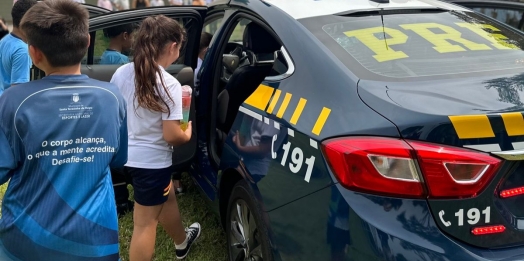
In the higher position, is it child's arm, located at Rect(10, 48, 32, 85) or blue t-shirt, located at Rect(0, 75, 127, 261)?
blue t-shirt, located at Rect(0, 75, 127, 261)

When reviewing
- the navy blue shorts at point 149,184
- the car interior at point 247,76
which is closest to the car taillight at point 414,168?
the navy blue shorts at point 149,184

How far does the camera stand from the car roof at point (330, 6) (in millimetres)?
2232

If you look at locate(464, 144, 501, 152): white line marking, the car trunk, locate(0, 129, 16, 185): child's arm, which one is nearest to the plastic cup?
locate(0, 129, 16, 185): child's arm

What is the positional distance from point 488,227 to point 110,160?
4.01 ft

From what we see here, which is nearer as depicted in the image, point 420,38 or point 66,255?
point 66,255

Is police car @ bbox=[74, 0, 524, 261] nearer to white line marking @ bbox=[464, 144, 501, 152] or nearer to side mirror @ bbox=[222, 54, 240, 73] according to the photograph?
white line marking @ bbox=[464, 144, 501, 152]

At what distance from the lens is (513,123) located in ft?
4.85

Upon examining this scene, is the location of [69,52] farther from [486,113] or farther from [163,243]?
[163,243]

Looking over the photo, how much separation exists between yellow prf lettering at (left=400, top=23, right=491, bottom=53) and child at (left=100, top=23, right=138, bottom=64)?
1691mm

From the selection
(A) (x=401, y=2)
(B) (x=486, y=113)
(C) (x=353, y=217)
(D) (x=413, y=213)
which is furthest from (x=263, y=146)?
(A) (x=401, y=2)

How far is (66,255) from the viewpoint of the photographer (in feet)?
5.12

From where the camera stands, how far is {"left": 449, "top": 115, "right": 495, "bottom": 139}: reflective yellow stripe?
1463mm

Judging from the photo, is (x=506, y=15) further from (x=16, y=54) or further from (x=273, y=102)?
(x=16, y=54)

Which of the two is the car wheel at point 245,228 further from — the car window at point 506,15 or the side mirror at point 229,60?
the car window at point 506,15
